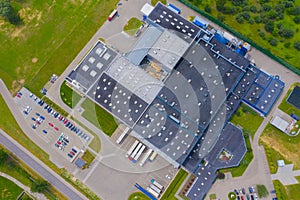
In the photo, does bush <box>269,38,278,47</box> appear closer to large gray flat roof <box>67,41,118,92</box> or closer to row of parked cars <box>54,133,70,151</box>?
large gray flat roof <box>67,41,118,92</box>

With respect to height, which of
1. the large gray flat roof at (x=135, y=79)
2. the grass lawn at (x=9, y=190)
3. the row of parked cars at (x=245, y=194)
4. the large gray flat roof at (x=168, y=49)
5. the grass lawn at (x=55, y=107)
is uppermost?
the large gray flat roof at (x=168, y=49)

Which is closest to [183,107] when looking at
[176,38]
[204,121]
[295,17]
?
[204,121]

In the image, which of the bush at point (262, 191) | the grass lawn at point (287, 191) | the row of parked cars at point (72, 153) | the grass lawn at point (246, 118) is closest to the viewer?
the bush at point (262, 191)

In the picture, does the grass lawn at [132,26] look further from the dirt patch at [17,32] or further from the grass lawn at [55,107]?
the dirt patch at [17,32]

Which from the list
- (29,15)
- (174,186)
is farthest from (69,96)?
(174,186)

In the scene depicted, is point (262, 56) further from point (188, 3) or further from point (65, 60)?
point (65, 60)

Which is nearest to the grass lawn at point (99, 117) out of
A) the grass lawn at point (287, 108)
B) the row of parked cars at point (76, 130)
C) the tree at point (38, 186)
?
the row of parked cars at point (76, 130)

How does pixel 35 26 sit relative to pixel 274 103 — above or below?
below
